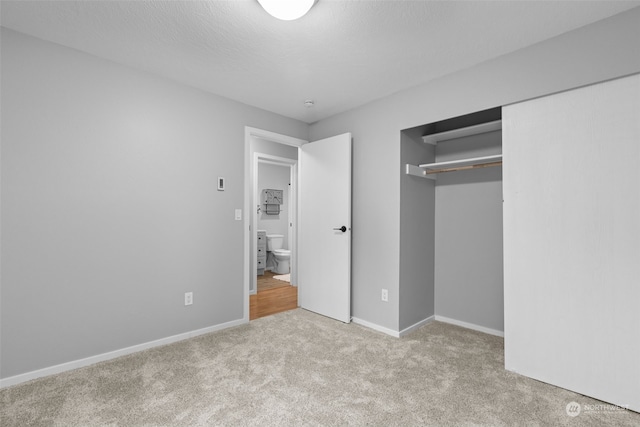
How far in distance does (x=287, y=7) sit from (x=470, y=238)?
263 cm

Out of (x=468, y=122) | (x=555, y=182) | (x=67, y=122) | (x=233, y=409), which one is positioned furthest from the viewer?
(x=468, y=122)

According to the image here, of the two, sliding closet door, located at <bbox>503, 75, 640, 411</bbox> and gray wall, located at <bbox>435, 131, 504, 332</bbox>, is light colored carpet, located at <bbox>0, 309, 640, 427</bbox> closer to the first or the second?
sliding closet door, located at <bbox>503, 75, 640, 411</bbox>

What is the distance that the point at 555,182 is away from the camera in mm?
2080

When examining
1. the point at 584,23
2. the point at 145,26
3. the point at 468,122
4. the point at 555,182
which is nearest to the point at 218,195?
the point at 145,26

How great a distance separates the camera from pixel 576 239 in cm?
200

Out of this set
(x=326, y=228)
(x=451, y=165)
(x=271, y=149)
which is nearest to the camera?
(x=451, y=165)

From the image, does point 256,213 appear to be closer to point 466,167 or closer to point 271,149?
point 271,149

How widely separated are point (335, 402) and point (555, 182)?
2.01m

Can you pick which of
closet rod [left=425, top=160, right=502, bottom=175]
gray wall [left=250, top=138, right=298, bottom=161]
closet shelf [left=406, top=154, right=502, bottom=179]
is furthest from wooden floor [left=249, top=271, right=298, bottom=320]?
closet rod [left=425, top=160, right=502, bottom=175]

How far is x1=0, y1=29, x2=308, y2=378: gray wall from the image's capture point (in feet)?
6.78

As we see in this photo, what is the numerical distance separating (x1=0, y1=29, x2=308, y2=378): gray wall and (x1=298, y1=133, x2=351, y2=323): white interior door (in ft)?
2.84

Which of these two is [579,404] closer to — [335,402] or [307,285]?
[335,402]

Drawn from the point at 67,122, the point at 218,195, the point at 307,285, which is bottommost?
the point at 307,285

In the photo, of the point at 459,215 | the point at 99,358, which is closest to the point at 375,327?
the point at 459,215
